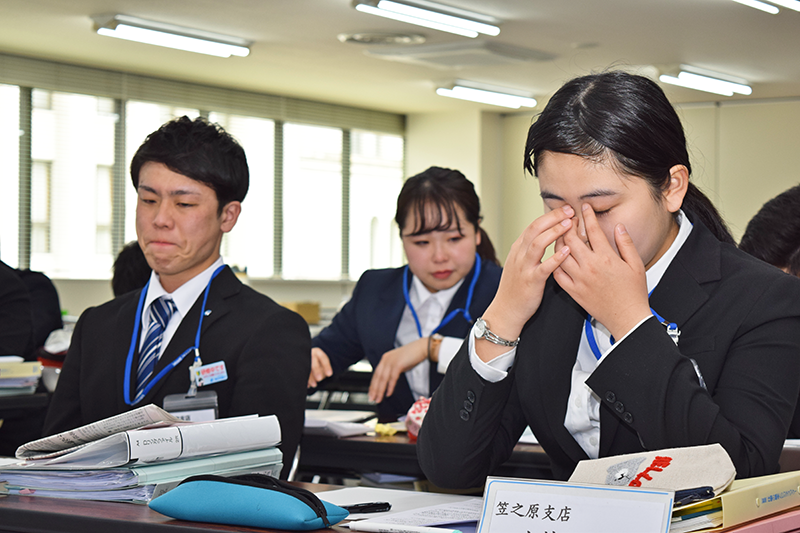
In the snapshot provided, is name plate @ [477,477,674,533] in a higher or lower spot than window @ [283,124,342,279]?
lower

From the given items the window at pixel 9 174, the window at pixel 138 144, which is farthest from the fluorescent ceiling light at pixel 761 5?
the window at pixel 9 174

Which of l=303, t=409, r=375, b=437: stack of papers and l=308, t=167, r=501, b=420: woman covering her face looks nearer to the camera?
l=303, t=409, r=375, b=437: stack of papers

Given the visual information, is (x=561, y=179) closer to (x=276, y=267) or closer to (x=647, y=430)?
(x=647, y=430)

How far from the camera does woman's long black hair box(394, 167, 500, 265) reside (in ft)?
10.1

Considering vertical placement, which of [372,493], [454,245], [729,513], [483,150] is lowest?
[372,493]

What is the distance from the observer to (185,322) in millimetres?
2137

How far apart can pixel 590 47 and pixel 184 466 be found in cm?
670

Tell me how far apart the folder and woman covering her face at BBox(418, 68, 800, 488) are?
0.16m

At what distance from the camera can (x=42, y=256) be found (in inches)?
311

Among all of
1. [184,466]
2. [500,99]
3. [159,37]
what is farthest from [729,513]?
[500,99]

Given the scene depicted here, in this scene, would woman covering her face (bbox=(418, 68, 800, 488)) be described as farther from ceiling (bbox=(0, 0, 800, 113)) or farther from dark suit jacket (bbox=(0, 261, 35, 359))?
ceiling (bbox=(0, 0, 800, 113))

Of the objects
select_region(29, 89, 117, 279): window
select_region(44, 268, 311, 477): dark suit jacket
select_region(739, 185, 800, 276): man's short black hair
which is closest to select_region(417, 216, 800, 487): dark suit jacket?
select_region(44, 268, 311, 477): dark suit jacket

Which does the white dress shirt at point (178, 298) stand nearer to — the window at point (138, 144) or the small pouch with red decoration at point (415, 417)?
the small pouch with red decoration at point (415, 417)

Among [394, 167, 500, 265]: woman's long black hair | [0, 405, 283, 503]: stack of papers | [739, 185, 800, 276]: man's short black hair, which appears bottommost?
[0, 405, 283, 503]: stack of papers
